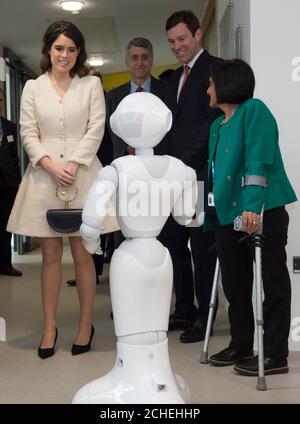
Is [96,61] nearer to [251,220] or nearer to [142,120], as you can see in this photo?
[251,220]

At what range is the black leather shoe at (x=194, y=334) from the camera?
3629 millimetres

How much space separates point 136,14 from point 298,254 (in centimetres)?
484

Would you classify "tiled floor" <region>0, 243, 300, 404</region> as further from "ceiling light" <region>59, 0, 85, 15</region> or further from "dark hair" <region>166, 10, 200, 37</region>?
"ceiling light" <region>59, 0, 85, 15</region>

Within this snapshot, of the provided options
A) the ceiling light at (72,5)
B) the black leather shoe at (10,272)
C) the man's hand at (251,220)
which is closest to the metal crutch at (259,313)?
the man's hand at (251,220)

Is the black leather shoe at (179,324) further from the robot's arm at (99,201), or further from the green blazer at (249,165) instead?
the robot's arm at (99,201)

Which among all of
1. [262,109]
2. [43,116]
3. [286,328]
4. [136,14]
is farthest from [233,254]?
[136,14]

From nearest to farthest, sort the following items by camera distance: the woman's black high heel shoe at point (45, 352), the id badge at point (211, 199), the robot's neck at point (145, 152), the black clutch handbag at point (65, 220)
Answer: the robot's neck at point (145, 152)
the id badge at point (211, 199)
the black clutch handbag at point (65, 220)
the woman's black high heel shoe at point (45, 352)

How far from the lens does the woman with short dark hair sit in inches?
112

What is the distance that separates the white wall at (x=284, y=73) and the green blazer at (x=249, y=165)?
496 millimetres

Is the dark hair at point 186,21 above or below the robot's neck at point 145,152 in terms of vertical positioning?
above

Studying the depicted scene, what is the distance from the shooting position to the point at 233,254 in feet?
10.1

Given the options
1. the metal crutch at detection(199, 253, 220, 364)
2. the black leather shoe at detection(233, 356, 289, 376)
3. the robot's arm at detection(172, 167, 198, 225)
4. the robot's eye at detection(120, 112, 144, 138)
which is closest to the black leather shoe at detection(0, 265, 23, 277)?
the metal crutch at detection(199, 253, 220, 364)

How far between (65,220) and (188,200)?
0.88 meters
